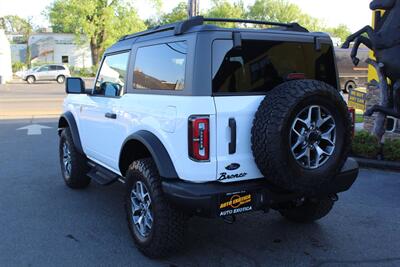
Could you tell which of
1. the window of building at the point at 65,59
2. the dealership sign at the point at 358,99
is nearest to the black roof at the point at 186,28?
the dealership sign at the point at 358,99

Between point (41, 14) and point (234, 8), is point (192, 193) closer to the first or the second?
point (41, 14)

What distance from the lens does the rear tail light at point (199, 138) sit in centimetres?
319

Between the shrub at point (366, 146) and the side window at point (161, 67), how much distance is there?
187 inches

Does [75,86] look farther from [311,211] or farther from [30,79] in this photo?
[30,79]

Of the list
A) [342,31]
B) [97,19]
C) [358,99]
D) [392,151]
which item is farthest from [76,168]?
[342,31]

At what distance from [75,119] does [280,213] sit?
114 inches

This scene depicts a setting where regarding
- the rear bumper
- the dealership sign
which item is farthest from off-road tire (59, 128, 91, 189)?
the dealership sign

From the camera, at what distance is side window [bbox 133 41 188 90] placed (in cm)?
352

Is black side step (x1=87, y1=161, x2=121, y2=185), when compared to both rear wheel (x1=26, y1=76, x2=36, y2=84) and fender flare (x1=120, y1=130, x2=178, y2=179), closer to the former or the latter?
fender flare (x1=120, y1=130, x2=178, y2=179)

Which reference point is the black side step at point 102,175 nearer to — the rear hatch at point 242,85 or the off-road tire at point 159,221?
the off-road tire at point 159,221

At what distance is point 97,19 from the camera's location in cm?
5144

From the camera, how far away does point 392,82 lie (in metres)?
7.30

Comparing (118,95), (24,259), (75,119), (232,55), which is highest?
(232,55)

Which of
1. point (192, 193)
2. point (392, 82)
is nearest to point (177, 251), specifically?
point (192, 193)
